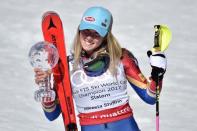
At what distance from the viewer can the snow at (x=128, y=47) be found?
1223cm

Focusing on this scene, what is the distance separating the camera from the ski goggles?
7680 mm

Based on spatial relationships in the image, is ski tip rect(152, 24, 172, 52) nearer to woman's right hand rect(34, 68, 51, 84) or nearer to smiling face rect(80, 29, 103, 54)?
smiling face rect(80, 29, 103, 54)

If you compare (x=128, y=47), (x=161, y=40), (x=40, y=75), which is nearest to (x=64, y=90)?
(x=40, y=75)

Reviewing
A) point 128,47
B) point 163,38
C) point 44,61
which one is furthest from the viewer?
point 128,47

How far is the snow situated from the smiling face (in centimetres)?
386

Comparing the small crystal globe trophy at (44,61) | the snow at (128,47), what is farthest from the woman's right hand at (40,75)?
the snow at (128,47)

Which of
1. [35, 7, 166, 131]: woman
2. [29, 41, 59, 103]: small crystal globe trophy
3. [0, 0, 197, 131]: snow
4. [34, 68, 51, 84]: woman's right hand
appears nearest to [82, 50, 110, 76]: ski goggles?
[35, 7, 166, 131]: woman

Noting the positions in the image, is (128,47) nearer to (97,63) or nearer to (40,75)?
(97,63)

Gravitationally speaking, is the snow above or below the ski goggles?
below

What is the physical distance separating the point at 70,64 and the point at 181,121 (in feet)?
15.5

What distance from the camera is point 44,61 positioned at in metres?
7.43

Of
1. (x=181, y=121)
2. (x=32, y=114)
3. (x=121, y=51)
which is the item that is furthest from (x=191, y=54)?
(x=121, y=51)

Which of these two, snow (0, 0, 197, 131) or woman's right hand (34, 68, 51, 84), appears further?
snow (0, 0, 197, 131)

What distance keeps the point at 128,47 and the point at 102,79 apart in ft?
19.1
